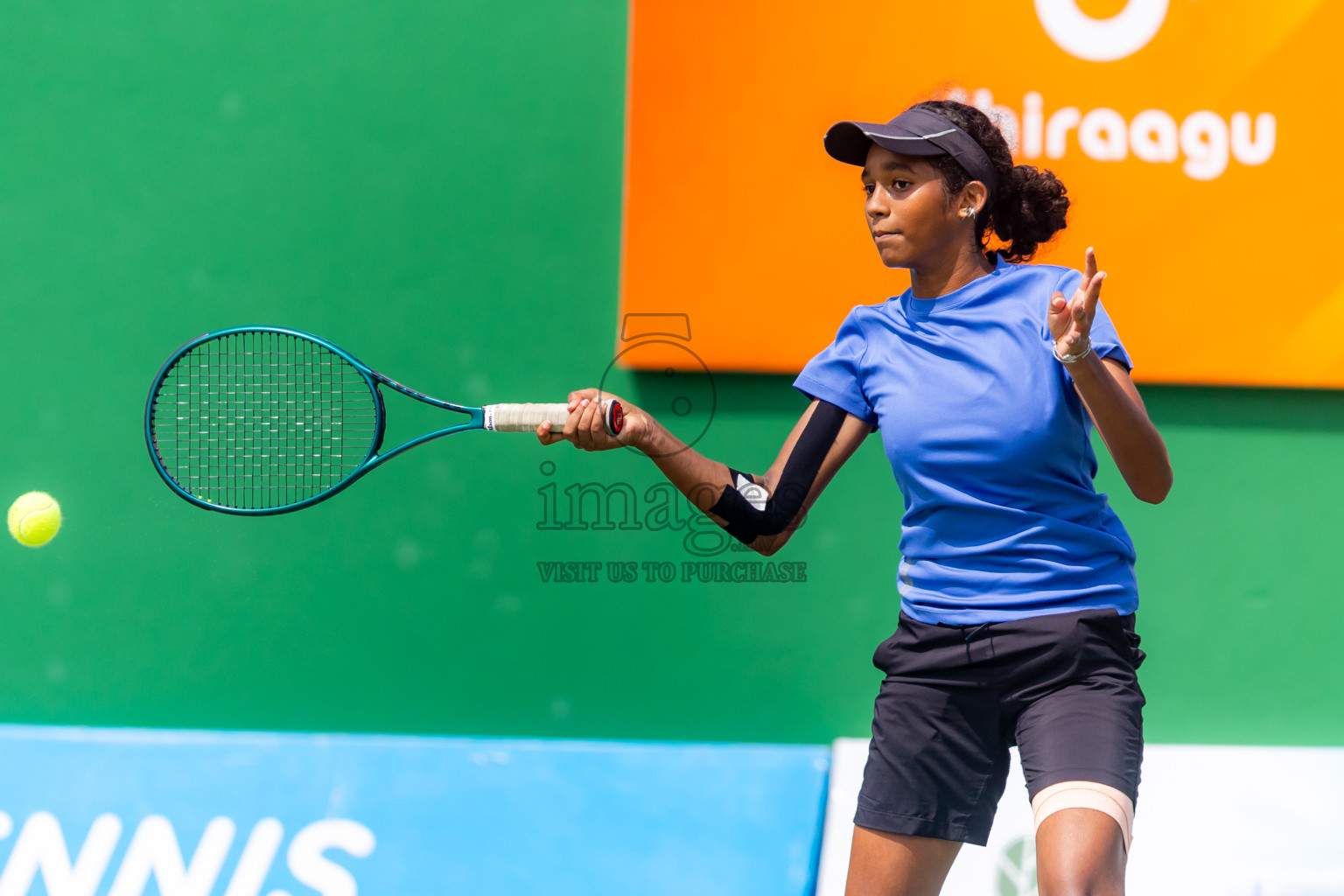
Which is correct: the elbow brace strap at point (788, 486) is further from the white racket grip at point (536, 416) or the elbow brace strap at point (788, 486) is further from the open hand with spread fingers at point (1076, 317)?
the open hand with spread fingers at point (1076, 317)

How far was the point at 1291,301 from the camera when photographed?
266 cm

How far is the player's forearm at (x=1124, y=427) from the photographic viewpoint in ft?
4.67

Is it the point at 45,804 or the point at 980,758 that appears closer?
the point at 980,758

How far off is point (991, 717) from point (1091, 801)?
8.1 inches

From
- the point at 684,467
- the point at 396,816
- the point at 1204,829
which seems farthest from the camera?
the point at 396,816

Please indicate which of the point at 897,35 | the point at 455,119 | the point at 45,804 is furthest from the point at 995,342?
the point at 45,804

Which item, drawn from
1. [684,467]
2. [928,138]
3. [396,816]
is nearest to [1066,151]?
[928,138]

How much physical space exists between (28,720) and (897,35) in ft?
9.32

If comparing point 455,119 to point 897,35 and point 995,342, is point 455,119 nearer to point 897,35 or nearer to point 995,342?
point 897,35

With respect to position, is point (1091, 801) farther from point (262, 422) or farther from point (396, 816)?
point (262, 422)

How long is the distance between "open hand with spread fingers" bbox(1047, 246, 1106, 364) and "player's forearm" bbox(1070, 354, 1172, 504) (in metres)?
0.02

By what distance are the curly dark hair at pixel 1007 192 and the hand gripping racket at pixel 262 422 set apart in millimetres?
1281

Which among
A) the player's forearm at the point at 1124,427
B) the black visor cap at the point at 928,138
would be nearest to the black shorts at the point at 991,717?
the player's forearm at the point at 1124,427

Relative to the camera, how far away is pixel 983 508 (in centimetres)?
155
